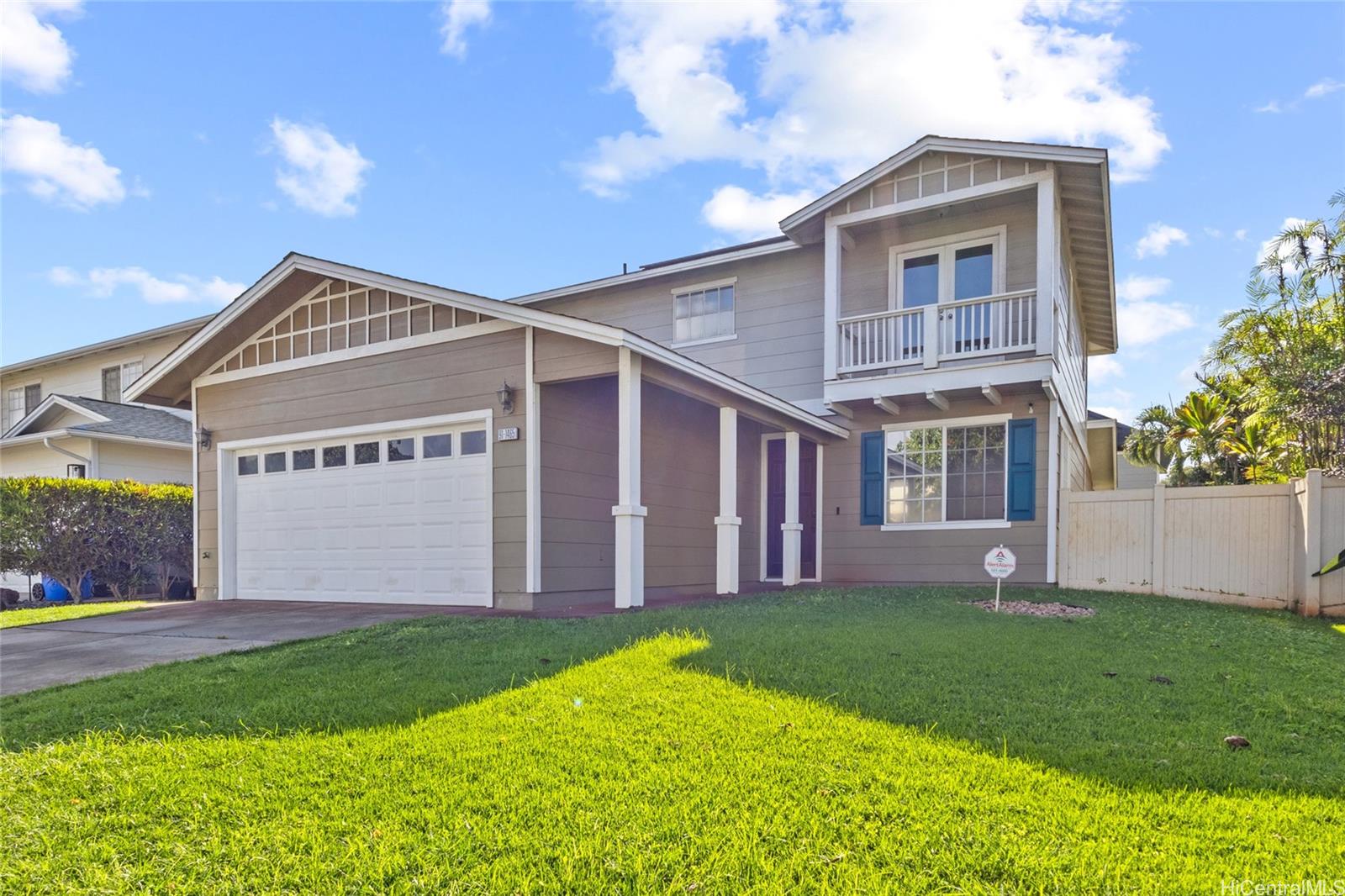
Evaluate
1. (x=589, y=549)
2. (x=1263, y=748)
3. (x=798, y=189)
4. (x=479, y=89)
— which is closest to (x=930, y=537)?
(x=589, y=549)

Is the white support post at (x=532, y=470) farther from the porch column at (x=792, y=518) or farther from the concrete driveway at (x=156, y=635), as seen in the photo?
the porch column at (x=792, y=518)

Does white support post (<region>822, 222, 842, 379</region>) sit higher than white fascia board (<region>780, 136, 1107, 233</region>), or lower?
lower

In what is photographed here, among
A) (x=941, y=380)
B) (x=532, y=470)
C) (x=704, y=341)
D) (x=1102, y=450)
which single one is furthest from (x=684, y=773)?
(x=1102, y=450)

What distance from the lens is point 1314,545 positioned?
8094 mm

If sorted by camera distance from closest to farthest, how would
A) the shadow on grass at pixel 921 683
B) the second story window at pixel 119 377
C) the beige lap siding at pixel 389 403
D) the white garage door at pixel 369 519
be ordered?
1. the shadow on grass at pixel 921 683
2. the beige lap siding at pixel 389 403
3. the white garage door at pixel 369 519
4. the second story window at pixel 119 377

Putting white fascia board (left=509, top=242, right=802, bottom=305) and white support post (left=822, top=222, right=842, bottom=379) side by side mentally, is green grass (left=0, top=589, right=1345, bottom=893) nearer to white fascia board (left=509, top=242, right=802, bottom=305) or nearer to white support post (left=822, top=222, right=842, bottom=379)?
white support post (left=822, top=222, right=842, bottom=379)

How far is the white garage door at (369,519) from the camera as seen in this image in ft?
28.8

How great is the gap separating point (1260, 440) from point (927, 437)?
8888 millimetres

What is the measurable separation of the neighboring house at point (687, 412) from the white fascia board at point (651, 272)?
0.19ft

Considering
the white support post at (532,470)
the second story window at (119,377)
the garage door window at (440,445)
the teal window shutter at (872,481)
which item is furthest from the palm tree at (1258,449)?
the second story window at (119,377)

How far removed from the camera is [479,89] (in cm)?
1005

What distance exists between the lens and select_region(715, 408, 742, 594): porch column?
920 cm

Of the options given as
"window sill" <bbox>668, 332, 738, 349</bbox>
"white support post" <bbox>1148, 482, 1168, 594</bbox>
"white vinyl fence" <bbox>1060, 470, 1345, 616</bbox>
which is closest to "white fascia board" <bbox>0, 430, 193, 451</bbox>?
"window sill" <bbox>668, 332, 738, 349</bbox>

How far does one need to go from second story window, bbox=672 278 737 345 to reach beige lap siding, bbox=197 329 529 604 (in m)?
4.89
